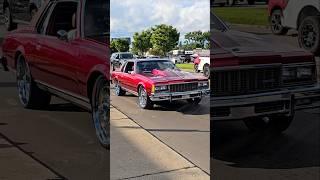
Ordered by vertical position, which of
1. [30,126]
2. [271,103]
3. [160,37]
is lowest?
[30,126]

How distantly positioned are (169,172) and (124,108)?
1.62 ft

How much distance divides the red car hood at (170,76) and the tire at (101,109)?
29cm

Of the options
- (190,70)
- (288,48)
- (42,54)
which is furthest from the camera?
(42,54)

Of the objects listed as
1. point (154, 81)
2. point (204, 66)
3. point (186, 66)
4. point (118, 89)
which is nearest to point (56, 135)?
point (118, 89)

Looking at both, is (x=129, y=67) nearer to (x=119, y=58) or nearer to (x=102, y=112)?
(x=119, y=58)

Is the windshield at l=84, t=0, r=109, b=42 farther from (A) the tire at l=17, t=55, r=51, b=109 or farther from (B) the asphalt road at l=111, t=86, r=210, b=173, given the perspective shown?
(A) the tire at l=17, t=55, r=51, b=109

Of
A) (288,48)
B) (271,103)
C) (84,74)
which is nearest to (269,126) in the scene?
(271,103)

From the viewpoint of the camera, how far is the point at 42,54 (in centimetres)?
326

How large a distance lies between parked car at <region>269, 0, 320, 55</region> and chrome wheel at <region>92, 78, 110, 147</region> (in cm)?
114

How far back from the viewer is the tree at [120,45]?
117 inches

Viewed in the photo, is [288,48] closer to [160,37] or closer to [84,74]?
[160,37]

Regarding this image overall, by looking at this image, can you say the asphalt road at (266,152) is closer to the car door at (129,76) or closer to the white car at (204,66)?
the white car at (204,66)

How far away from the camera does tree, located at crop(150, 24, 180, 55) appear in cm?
294

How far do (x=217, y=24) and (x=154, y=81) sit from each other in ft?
1.72
